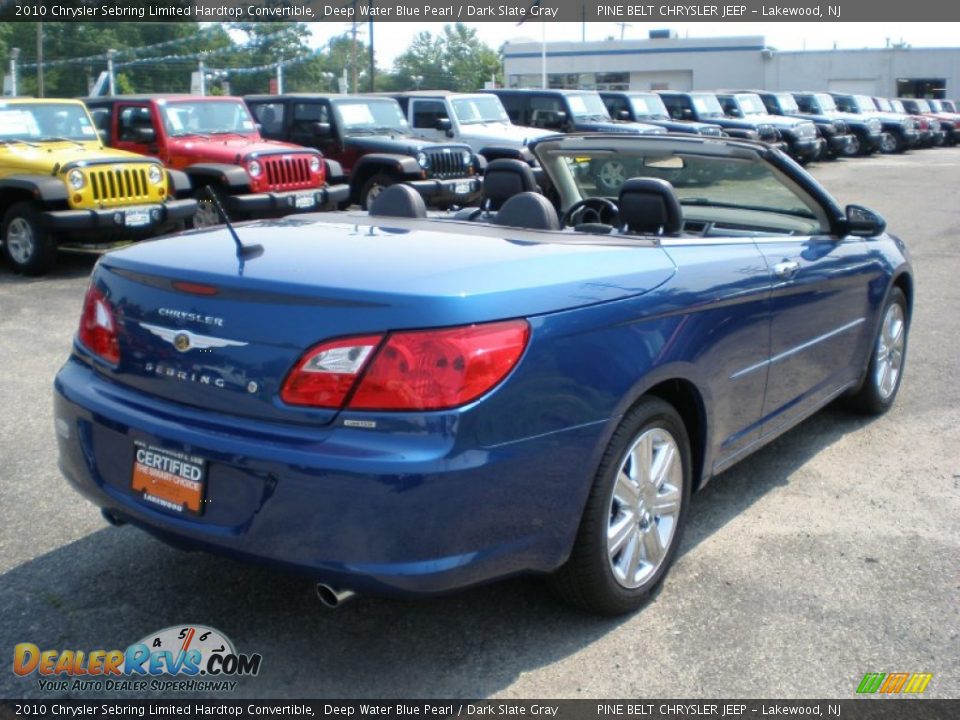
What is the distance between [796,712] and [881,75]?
66820 mm

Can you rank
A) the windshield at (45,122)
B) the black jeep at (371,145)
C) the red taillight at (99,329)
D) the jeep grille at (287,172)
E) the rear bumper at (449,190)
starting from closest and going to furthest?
the red taillight at (99,329), the windshield at (45,122), the jeep grille at (287,172), the rear bumper at (449,190), the black jeep at (371,145)

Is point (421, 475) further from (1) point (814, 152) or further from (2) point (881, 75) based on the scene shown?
(2) point (881, 75)

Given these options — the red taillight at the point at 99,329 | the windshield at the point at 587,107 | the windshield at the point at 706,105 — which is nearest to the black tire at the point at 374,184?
the windshield at the point at 587,107

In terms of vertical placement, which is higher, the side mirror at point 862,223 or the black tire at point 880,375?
the side mirror at point 862,223

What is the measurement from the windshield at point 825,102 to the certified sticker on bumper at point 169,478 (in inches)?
1317

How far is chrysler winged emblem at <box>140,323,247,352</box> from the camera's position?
304 cm

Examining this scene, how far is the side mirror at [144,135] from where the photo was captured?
42.8ft

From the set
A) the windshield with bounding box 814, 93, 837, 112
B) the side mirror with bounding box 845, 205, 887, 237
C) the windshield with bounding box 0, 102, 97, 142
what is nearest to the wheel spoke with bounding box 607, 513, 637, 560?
the side mirror with bounding box 845, 205, 887, 237

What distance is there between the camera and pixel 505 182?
4.93 meters

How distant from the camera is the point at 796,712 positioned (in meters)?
3.03

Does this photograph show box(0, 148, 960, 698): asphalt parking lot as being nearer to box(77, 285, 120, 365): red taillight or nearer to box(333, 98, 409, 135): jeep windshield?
box(77, 285, 120, 365): red taillight

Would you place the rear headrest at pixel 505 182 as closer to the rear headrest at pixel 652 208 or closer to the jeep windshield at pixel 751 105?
the rear headrest at pixel 652 208

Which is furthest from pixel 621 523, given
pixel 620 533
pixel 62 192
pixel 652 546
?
pixel 62 192

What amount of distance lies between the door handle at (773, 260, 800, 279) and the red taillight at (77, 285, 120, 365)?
2.54 m
